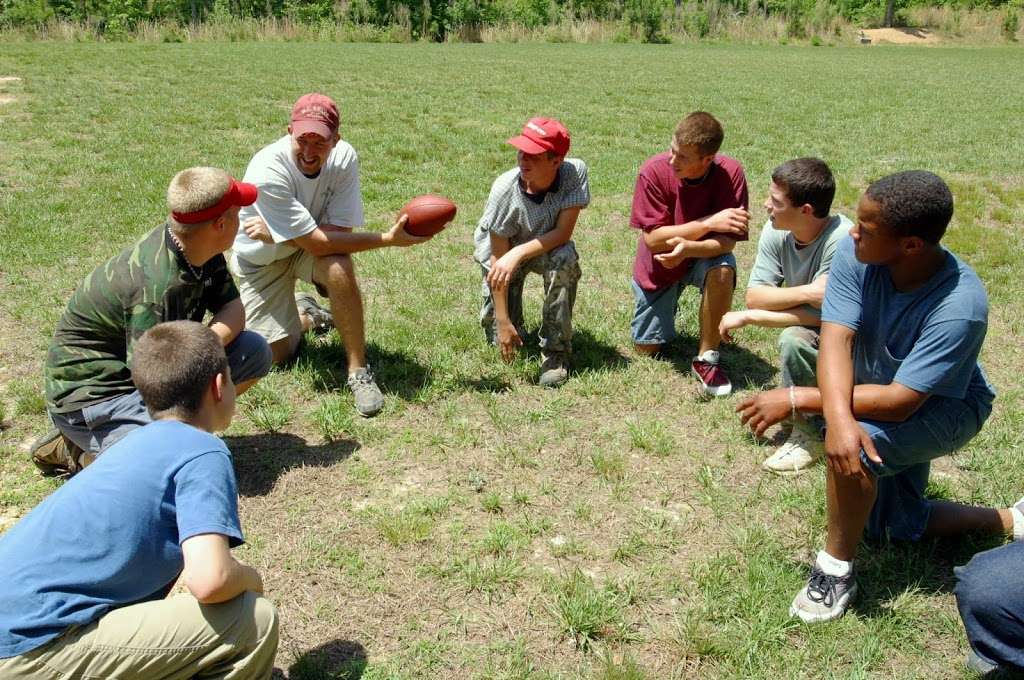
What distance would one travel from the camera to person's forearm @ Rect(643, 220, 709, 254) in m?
5.05

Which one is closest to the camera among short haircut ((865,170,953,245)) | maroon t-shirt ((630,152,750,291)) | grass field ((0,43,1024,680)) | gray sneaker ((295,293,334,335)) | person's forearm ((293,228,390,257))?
short haircut ((865,170,953,245))

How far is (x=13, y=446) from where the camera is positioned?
444 centimetres

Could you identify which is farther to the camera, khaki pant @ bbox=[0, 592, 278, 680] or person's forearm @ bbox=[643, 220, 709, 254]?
person's forearm @ bbox=[643, 220, 709, 254]

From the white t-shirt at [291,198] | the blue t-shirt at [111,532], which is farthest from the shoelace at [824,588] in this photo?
the white t-shirt at [291,198]

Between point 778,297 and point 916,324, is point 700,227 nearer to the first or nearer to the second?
point 778,297

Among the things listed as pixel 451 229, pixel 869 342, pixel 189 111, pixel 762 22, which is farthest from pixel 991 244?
pixel 762 22

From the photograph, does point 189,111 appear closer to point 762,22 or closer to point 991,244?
point 991,244

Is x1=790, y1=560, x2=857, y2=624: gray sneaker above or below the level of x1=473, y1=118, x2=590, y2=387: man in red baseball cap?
below

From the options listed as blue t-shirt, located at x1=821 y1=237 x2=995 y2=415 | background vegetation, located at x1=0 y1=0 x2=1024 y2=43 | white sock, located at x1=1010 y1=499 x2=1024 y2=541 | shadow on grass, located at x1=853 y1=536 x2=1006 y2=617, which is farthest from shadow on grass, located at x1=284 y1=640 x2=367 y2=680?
background vegetation, located at x1=0 y1=0 x2=1024 y2=43

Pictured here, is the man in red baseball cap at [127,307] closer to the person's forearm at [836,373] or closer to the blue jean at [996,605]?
the person's forearm at [836,373]

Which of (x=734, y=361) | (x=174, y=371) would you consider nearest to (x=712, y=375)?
(x=734, y=361)

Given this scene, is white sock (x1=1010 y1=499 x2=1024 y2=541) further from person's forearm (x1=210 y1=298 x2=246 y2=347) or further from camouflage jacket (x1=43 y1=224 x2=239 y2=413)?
camouflage jacket (x1=43 y1=224 x2=239 y2=413)

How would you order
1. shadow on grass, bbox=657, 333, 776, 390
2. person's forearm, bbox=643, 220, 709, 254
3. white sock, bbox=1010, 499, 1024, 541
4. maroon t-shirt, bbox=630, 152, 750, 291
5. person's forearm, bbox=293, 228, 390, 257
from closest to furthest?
white sock, bbox=1010, 499, 1024, 541 < person's forearm, bbox=293, 228, 390, 257 < person's forearm, bbox=643, 220, 709, 254 < maroon t-shirt, bbox=630, 152, 750, 291 < shadow on grass, bbox=657, 333, 776, 390

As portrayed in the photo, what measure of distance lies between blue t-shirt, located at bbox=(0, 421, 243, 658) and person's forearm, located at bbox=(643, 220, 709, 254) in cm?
334
